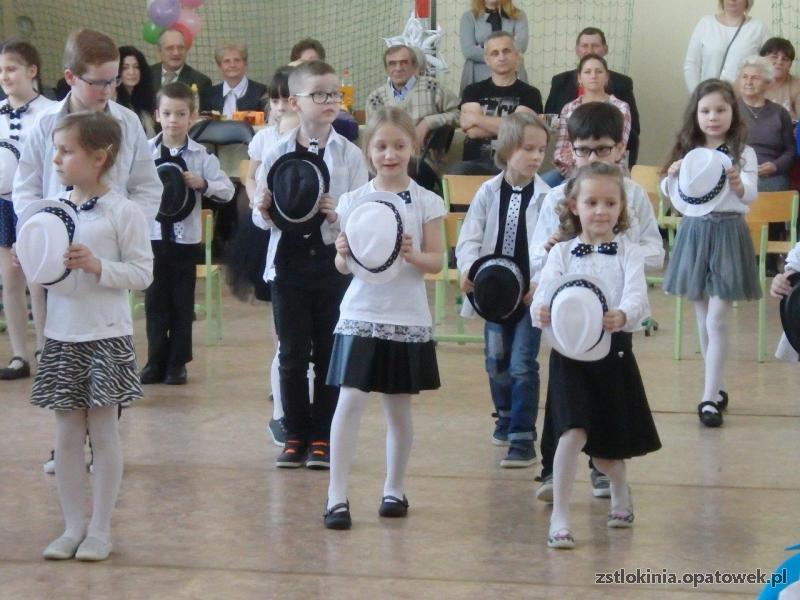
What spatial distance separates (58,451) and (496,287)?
66.2 inches

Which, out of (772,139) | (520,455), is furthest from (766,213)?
(520,455)

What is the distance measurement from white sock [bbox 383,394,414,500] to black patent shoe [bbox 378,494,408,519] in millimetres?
19

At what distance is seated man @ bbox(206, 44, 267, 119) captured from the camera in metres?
10.3

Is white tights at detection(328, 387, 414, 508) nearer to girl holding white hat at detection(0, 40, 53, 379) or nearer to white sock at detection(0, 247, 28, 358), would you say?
girl holding white hat at detection(0, 40, 53, 379)

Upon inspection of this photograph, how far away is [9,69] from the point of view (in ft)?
20.4

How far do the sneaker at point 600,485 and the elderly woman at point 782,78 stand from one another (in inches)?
227

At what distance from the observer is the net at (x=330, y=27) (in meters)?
11.9

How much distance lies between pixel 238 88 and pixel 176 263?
4.12 metres

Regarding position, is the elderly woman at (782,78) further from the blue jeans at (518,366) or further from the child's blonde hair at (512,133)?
the blue jeans at (518,366)

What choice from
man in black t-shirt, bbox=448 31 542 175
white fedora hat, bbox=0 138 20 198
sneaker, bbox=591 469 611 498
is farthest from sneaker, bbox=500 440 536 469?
man in black t-shirt, bbox=448 31 542 175

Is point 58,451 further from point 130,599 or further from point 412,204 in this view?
point 412,204

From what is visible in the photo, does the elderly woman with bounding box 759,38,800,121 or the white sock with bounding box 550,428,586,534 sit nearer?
the white sock with bounding box 550,428,586,534

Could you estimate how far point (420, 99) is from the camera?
30.8 feet

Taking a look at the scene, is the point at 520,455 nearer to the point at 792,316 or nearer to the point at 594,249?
the point at 594,249
